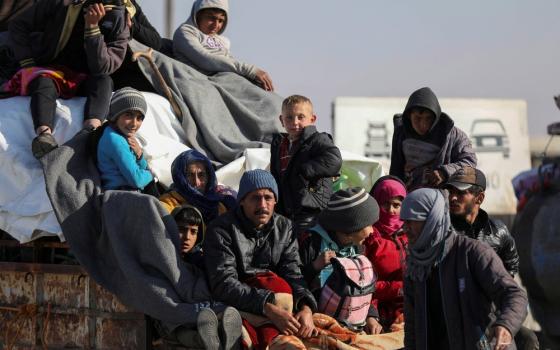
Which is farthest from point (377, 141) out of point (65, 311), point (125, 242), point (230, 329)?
point (230, 329)

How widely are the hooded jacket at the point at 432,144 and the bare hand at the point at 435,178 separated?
0.11 meters

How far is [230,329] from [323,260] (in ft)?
2.72

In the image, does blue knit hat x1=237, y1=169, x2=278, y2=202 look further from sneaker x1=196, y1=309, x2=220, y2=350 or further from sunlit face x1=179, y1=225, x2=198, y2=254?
sneaker x1=196, y1=309, x2=220, y2=350

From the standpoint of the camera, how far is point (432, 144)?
7836mm

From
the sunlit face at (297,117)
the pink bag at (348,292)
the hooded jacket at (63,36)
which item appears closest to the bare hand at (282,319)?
the pink bag at (348,292)

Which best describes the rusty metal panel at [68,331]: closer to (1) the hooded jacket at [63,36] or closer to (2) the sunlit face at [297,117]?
(2) the sunlit face at [297,117]

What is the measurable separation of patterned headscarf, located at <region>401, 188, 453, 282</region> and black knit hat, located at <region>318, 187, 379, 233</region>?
0.86m

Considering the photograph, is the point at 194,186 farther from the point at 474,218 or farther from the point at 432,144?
the point at 474,218

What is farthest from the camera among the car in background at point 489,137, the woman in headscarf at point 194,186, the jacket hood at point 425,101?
the car in background at point 489,137

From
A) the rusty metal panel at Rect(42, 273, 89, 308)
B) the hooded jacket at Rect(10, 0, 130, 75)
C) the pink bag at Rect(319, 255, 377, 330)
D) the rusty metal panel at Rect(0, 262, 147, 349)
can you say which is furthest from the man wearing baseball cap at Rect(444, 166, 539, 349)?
the hooded jacket at Rect(10, 0, 130, 75)

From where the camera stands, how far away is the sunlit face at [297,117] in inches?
299

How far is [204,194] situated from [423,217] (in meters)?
1.86

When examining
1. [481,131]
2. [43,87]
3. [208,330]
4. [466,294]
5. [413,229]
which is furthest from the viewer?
[481,131]

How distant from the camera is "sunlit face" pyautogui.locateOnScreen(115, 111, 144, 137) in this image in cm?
752
